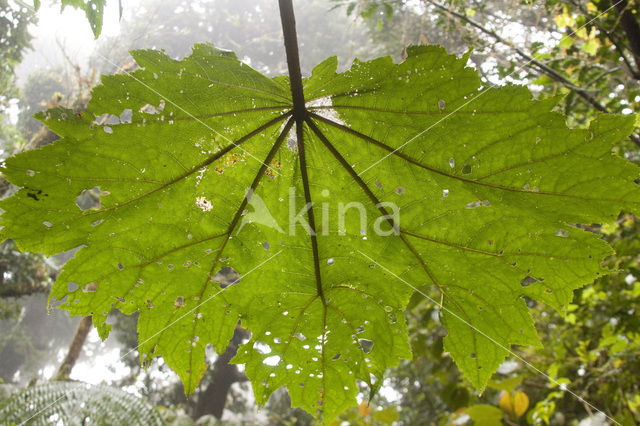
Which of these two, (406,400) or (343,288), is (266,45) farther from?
(343,288)

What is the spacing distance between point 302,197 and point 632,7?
1836 mm

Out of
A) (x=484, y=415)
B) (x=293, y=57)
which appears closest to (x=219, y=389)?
(x=484, y=415)

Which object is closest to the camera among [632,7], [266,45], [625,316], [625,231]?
[632,7]

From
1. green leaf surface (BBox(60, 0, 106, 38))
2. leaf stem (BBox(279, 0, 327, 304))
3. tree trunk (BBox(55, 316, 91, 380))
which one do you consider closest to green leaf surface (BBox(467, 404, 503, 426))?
leaf stem (BBox(279, 0, 327, 304))

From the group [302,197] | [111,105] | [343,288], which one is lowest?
[343,288]

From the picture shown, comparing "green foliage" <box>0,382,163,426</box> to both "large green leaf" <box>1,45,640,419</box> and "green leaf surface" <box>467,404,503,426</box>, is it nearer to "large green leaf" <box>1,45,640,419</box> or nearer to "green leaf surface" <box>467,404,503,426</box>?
"green leaf surface" <box>467,404,503,426</box>

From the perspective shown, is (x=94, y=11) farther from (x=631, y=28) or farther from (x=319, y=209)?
(x=631, y=28)

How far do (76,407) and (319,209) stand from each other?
10.9 feet

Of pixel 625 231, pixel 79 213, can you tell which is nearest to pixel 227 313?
pixel 79 213

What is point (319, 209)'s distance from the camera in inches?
38.9

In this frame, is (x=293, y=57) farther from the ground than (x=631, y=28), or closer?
closer

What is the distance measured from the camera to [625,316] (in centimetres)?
222

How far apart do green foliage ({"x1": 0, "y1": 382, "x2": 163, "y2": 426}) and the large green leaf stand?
2.82 meters

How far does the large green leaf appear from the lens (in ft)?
2.63
